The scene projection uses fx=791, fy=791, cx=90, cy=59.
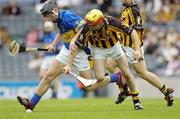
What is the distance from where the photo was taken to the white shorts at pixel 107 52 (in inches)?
614

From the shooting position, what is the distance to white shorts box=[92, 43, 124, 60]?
15.6 meters

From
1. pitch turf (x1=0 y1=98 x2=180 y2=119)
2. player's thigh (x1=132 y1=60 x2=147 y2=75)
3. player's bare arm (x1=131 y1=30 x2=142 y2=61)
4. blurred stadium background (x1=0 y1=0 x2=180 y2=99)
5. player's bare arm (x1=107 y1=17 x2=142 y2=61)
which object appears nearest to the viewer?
pitch turf (x1=0 y1=98 x2=180 y2=119)

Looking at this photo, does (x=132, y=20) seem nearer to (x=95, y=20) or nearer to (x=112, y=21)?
(x=112, y=21)

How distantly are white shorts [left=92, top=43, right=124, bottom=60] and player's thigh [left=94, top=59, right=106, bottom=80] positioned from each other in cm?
8

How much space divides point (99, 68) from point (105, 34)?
74 centimetres

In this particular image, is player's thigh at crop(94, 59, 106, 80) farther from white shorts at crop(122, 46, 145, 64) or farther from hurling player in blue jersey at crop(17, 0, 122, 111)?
white shorts at crop(122, 46, 145, 64)

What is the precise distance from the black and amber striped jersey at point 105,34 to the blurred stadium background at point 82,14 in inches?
371

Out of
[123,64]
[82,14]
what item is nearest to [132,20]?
[123,64]

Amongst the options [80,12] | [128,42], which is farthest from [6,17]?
[128,42]

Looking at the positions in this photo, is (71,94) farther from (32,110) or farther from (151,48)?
(32,110)

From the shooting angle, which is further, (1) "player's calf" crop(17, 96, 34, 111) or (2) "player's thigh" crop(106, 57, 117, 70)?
(2) "player's thigh" crop(106, 57, 117, 70)

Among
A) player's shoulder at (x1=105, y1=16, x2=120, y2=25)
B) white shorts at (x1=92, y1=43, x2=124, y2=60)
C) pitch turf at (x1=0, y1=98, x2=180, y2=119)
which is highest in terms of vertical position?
player's shoulder at (x1=105, y1=16, x2=120, y2=25)

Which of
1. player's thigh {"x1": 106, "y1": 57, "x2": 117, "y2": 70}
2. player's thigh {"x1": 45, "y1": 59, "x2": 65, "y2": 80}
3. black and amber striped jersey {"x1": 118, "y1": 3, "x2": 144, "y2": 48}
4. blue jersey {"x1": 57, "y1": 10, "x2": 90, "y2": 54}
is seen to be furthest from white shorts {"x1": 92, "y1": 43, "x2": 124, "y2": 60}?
player's thigh {"x1": 106, "y1": 57, "x2": 117, "y2": 70}

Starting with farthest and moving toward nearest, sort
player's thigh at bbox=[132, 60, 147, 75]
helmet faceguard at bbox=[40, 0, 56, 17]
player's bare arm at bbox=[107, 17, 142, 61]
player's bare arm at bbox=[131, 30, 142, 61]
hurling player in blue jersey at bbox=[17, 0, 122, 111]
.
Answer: player's thigh at bbox=[132, 60, 147, 75]
hurling player in blue jersey at bbox=[17, 0, 122, 111]
helmet faceguard at bbox=[40, 0, 56, 17]
player's bare arm at bbox=[107, 17, 142, 61]
player's bare arm at bbox=[131, 30, 142, 61]
